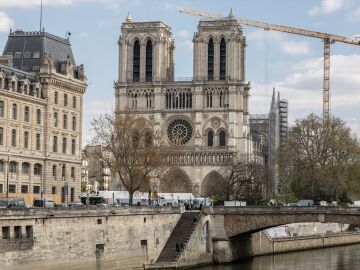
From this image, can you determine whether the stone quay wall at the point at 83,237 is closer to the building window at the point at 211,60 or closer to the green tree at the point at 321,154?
the green tree at the point at 321,154

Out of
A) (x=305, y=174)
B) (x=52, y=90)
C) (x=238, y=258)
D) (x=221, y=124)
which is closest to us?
(x=238, y=258)

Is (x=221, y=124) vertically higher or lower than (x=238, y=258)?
higher

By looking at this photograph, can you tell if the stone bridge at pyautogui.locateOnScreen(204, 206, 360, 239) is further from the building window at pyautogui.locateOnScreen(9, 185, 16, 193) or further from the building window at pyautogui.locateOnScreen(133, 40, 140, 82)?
the building window at pyautogui.locateOnScreen(133, 40, 140, 82)

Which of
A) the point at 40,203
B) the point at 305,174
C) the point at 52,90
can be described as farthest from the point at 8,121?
the point at 305,174

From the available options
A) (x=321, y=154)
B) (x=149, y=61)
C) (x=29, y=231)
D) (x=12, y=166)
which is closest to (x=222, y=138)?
(x=149, y=61)

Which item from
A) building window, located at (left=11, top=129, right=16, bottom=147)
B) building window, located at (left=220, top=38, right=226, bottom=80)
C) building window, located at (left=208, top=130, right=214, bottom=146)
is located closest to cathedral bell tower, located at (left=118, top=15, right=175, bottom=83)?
building window, located at (left=220, top=38, right=226, bottom=80)

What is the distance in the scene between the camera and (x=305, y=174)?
124m

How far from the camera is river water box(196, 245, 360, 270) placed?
77750 millimetres

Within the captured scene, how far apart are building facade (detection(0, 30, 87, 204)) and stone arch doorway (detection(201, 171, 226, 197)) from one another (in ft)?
157

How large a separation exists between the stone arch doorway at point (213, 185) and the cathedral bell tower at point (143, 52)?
21.1 metres

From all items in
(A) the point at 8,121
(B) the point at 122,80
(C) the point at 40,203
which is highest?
(B) the point at 122,80

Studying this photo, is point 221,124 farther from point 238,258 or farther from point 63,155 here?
point 238,258

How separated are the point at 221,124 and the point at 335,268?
3552 inches

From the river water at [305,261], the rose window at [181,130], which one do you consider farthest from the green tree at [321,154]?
the rose window at [181,130]
